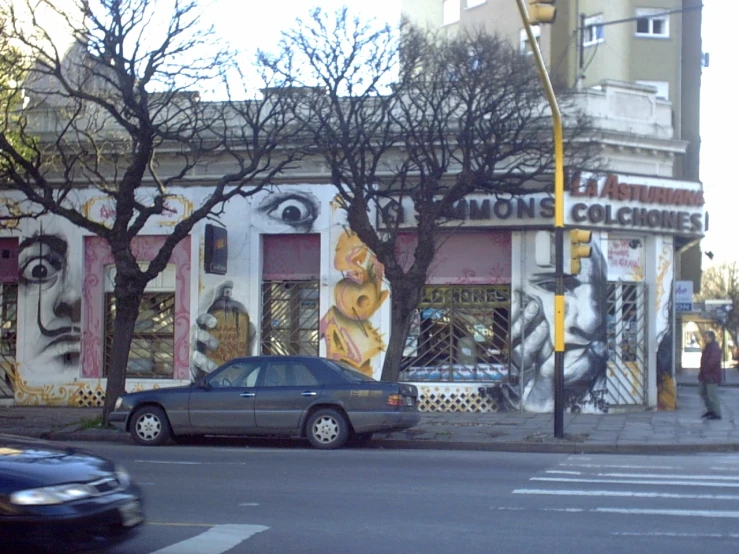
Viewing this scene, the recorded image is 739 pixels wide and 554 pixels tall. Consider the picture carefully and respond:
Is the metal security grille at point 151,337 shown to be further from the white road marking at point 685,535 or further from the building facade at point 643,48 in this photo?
the white road marking at point 685,535

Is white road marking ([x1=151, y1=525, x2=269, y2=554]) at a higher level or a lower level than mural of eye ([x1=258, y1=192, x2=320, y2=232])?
lower

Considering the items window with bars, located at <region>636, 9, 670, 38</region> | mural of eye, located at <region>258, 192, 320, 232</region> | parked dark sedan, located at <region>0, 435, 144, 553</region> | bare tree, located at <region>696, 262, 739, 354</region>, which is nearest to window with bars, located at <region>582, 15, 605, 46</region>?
window with bars, located at <region>636, 9, 670, 38</region>

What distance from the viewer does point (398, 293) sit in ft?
61.0

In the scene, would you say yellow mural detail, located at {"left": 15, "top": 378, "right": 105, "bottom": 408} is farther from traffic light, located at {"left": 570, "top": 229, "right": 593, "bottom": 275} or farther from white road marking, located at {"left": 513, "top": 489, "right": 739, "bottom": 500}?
white road marking, located at {"left": 513, "top": 489, "right": 739, "bottom": 500}

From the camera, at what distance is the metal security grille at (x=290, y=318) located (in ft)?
75.5

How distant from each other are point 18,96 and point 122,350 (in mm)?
6346

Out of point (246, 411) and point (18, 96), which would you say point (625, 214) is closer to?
point (246, 411)

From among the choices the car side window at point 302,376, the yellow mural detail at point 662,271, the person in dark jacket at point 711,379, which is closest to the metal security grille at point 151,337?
the car side window at point 302,376

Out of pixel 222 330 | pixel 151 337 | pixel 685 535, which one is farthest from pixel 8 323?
pixel 685 535

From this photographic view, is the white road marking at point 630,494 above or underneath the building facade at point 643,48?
underneath

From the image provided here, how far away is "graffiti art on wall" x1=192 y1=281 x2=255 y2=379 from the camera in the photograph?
23016 mm

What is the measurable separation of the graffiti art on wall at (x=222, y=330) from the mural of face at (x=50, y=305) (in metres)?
3.06

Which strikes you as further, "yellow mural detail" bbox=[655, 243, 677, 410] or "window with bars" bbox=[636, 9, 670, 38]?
"window with bars" bbox=[636, 9, 670, 38]

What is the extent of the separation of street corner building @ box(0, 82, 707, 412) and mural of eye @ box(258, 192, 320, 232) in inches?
1.8
